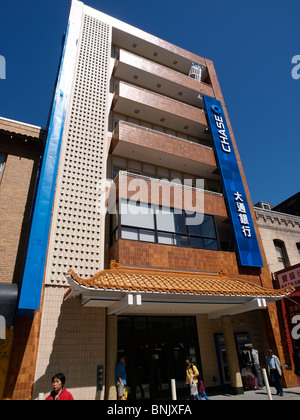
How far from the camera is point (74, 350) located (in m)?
10.7

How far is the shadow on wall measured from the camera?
10086 millimetres

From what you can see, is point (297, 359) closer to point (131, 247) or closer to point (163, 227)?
point (163, 227)

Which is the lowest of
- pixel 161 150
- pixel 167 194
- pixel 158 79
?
pixel 167 194

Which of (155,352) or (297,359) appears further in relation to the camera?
(297,359)

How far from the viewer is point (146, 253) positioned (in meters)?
13.0

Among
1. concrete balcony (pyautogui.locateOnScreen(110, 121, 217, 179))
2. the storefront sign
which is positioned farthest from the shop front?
concrete balcony (pyautogui.locateOnScreen(110, 121, 217, 179))

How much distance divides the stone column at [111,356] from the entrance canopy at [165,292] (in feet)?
1.59

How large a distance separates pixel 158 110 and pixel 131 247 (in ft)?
36.3

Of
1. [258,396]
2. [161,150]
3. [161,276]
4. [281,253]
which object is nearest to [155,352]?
[161,276]

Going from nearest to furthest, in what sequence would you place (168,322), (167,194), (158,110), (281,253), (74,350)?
(74,350), (168,322), (167,194), (158,110), (281,253)

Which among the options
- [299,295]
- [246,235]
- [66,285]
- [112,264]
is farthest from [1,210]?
[299,295]

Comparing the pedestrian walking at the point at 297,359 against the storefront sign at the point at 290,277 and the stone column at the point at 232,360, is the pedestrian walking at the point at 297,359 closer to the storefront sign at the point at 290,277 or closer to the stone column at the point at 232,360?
the storefront sign at the point at 290,277
